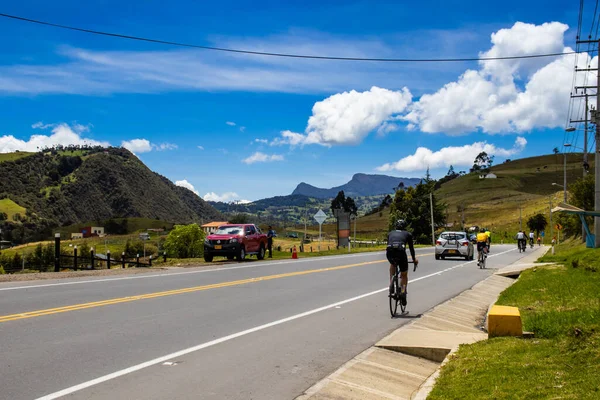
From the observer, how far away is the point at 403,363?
26.9ft

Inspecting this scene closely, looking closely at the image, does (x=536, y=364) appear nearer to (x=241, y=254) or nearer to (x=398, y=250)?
(x=398, y=250)

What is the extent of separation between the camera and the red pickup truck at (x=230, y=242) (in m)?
30.1

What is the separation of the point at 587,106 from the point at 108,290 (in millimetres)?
47466

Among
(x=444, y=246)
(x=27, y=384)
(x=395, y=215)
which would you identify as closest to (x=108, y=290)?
(x=27, y=384)

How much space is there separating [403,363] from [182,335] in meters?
3.43

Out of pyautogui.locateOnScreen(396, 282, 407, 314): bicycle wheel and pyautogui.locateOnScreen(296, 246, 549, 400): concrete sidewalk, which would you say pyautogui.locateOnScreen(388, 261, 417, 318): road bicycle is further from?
pyautogui.locateOnScreen(296, 246, 549, 400): concrete sidewalk

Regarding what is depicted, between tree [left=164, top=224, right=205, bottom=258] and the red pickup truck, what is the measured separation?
7877 centimetres

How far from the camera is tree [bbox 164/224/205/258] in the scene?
110419mm

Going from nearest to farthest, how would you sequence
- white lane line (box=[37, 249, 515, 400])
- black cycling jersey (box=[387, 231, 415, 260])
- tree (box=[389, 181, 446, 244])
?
white lane line (box=[37, 249, 515, 400]), black cycling jersey (box=[387, 231, 415, 260]), tree (box=[389, 181, 446, 244])

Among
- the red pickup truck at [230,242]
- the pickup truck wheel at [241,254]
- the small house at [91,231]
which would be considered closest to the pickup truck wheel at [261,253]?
the red pickup truck at [230,242]

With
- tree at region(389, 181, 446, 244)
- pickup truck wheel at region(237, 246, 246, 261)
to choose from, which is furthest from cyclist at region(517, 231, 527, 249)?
tree at region(389, 181, 446, 244)

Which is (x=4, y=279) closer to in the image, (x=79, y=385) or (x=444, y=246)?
(x=79, y=385)

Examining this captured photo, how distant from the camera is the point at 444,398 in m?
Result: 5.95

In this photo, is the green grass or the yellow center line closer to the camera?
the green grass
